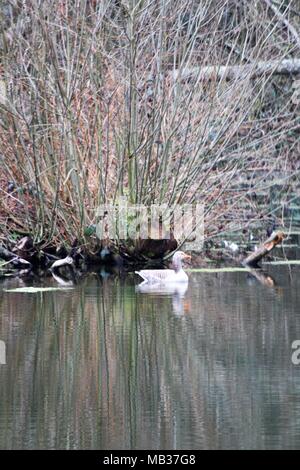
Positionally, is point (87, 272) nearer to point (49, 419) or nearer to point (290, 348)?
point (290, 348)

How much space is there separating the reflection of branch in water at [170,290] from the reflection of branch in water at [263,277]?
2.85ft

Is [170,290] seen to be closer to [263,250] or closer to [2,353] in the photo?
[263,250]

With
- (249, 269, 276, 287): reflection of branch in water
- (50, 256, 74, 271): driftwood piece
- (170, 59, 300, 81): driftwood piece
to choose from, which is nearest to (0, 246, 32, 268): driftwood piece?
(50, 256, 74, 271): driftwood piece

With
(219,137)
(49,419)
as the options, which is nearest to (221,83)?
(219,137)

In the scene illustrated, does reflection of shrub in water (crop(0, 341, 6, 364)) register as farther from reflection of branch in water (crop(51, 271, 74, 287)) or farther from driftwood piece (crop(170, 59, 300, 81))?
driftwood piece (crop(170, 59, 300, 81))

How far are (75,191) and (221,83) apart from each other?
2.11m

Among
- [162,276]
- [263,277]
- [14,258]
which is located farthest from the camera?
[14,258]

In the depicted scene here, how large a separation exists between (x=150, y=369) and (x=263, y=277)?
6250 mm

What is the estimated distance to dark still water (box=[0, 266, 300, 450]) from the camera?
26.1 ft

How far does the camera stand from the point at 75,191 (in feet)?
55.9

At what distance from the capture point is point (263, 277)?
16.1 meters

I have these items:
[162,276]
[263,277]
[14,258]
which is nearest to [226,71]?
[263,277]

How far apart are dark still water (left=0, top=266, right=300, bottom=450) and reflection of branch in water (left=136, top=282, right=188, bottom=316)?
0.04 m

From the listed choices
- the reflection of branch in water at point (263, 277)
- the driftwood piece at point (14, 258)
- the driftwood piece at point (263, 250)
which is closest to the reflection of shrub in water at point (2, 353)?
the reflection of branch in water at point (263, 277)
